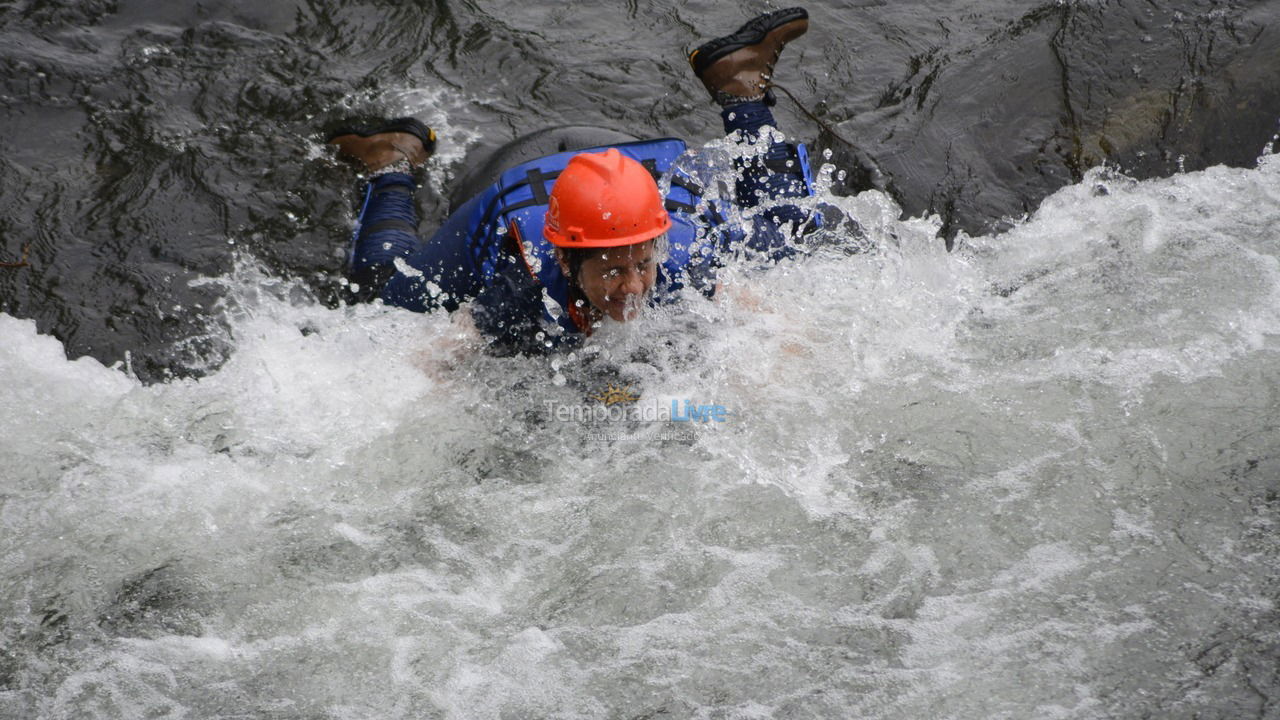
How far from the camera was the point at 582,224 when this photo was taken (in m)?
4.27

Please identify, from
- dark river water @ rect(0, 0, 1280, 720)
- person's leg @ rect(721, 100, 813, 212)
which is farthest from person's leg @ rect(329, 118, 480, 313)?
person's leg @ rect(721, 100, 813, 212)

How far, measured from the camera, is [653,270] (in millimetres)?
4496

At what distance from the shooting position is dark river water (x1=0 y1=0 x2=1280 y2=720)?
3.63m

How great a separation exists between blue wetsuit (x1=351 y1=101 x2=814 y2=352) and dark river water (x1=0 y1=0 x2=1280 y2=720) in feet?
0.49

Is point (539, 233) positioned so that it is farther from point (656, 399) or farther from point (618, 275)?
point (656, 399)

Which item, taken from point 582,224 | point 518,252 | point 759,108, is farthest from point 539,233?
point 759,108

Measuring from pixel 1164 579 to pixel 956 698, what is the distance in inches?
34.9

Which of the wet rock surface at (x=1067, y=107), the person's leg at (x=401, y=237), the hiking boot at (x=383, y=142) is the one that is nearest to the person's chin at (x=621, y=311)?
the person's leg at (x=401, y=237)

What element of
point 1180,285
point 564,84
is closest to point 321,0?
point 564,84

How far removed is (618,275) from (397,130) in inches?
84.2

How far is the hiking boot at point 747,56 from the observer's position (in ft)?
17.6

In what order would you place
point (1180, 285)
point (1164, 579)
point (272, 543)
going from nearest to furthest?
point (1164, 579), point (272, 543), point (1180, 285)

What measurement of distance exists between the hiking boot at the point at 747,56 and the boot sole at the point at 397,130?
1.53m

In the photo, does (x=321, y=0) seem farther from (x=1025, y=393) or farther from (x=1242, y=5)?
(x=1242, y=5)
